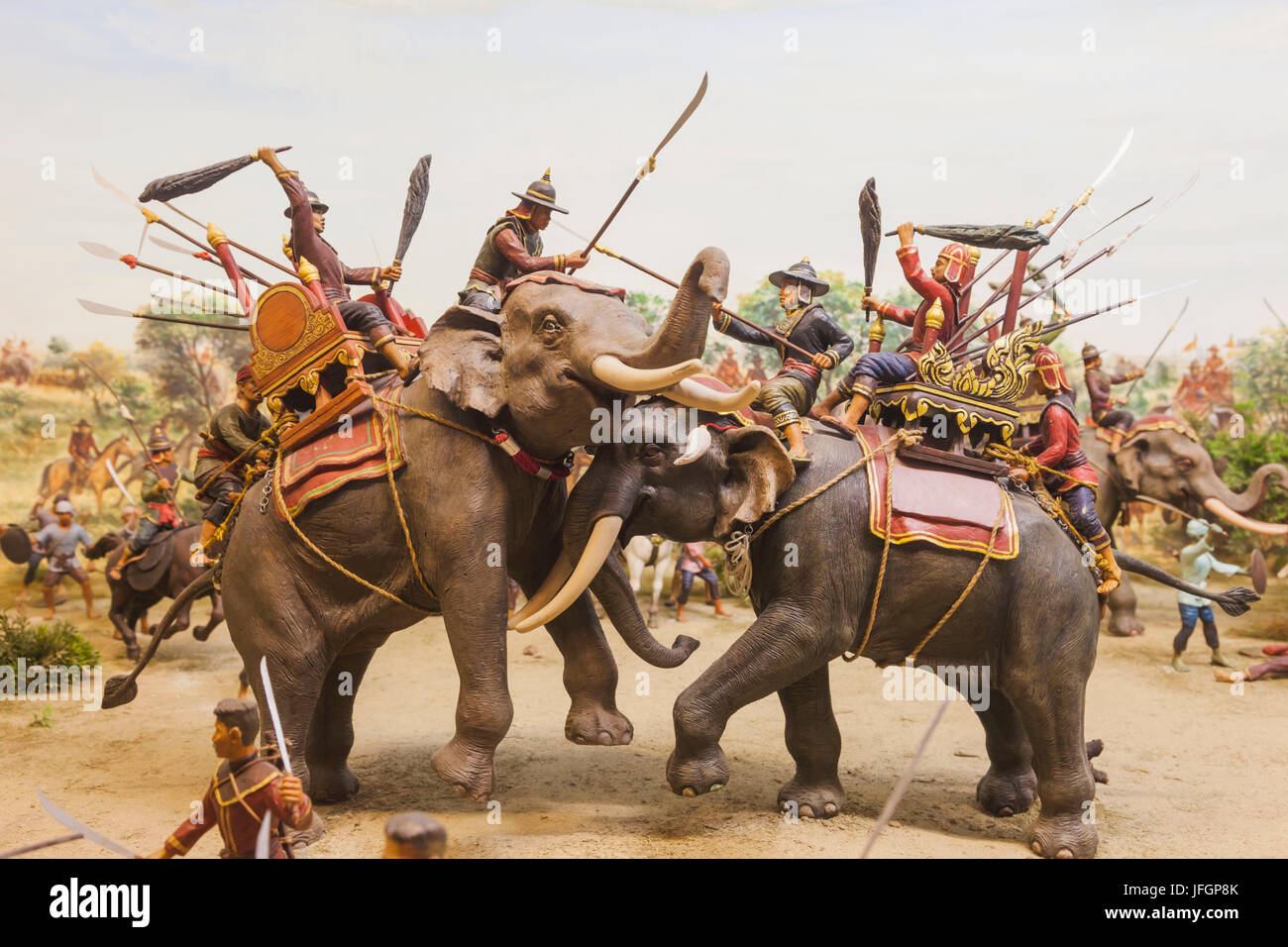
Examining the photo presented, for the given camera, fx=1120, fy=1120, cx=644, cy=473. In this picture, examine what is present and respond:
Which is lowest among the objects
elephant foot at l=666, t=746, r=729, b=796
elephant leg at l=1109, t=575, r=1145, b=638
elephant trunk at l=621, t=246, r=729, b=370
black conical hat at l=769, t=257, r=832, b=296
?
elephant leg at l=1109, t=575, r=1145, b=638

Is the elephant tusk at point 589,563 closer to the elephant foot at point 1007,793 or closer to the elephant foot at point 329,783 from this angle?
the elephant foot at point 329,783

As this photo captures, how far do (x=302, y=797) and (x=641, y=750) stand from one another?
3.73 meters

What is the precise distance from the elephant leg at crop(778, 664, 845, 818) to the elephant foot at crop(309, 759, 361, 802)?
2396 mm

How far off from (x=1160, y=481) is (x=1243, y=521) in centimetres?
124

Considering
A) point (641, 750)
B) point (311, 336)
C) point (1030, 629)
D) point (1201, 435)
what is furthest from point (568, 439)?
point (1201, 435)

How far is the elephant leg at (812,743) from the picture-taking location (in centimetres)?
601

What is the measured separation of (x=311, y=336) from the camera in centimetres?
Answer: 562

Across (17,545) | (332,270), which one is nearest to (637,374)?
(332,270)

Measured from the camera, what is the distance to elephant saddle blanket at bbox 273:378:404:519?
5.36m

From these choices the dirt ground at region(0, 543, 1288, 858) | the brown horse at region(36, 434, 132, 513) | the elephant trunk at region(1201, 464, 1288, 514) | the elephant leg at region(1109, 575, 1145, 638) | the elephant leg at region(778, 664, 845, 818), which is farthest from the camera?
the brown horse at region(36, 434, 132, 513)

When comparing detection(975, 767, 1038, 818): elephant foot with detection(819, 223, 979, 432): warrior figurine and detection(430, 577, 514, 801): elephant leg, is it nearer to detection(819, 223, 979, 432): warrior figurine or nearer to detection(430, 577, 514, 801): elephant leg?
detection(819, 223, 979, 432): warrior figurine

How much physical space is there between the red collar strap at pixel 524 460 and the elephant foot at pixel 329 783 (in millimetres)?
2107

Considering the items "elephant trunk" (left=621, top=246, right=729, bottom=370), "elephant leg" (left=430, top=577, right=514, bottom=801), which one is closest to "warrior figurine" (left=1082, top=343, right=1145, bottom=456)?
"elephant trunk" (left=621, top=246, right=729, bottom=370)

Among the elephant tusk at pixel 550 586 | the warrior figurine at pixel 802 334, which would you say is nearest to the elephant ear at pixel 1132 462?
the warrior figurine at pixel 802 334
